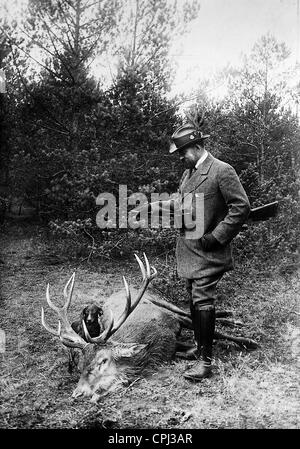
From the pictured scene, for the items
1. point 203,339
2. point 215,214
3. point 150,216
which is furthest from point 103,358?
point 150,216

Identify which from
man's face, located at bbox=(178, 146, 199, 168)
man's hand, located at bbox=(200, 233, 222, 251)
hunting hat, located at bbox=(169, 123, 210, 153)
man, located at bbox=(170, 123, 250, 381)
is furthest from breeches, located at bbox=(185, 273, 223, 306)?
hunting hat, located at bbox=(169, 123, 210, 153)

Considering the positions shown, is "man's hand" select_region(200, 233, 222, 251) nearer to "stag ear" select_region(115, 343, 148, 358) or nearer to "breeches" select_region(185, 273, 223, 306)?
"breeches" select_region(185, 273, 223, 306)

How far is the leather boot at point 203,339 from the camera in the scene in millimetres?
3623

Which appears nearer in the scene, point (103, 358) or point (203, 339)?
point (103, 358)

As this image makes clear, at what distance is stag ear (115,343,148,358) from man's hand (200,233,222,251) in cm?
95

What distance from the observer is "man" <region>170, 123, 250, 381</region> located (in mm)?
3555

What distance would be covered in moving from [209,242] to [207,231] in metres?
0.16

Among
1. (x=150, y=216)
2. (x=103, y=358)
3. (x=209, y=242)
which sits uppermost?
(x=150, y=216)

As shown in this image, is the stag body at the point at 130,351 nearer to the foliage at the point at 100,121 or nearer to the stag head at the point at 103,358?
the stag head at the point at 103,358

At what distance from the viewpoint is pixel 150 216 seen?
20.7 ft

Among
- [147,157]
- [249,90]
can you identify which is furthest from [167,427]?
[249,90]

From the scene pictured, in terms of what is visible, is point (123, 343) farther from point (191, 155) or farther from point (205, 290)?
point (191, 155)
